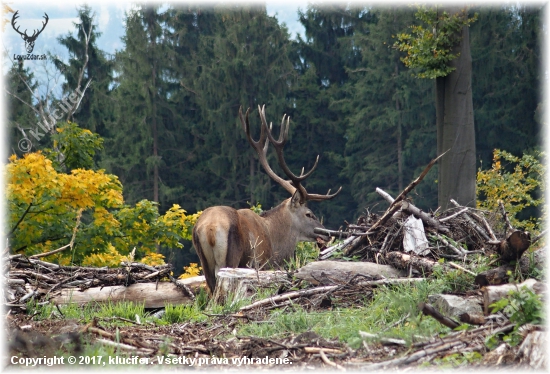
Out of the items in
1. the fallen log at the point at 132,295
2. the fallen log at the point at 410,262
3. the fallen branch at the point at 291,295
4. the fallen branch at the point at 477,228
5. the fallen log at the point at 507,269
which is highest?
the fallen branch at the point at 477,228

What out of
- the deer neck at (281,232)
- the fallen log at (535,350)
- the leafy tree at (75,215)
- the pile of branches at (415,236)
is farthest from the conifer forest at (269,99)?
the fallen log at (535,350)

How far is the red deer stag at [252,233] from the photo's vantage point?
795cm

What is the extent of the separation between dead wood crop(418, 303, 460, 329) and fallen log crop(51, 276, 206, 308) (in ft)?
11.2

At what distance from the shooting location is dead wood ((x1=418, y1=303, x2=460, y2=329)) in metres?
4.62

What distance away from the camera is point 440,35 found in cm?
1361

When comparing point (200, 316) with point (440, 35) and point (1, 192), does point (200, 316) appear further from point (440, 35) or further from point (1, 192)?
point (440, 35)

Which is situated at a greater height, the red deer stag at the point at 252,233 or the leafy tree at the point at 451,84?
the leafy tree at the point at 451,84

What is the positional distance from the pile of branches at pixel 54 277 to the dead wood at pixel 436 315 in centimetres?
357

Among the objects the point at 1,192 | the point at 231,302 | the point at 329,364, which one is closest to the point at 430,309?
the point at 329,364

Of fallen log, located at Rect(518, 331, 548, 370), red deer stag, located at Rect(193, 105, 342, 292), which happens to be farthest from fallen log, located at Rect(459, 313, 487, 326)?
red deer stag, located at Rect(193, 105, 342, 292)

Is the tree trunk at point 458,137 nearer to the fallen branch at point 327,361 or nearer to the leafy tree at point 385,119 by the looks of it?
the fallen branch at point 327,361

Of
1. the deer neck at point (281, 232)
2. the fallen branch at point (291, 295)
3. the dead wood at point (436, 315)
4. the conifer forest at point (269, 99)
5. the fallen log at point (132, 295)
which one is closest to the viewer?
the dead wood at point (436, 315)

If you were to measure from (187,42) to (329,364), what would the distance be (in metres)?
32.2

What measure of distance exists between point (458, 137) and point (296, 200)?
5.22m
